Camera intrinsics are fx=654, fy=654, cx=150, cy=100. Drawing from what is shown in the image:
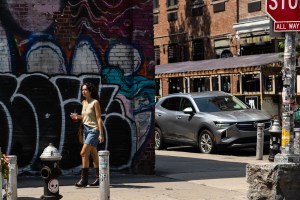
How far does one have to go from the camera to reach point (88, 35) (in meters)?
12.4

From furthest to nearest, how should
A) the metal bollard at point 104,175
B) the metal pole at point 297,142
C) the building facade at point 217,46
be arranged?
the building facade at point 217,46, the metal pole at point 297,142, the metal bollard at point 104,175

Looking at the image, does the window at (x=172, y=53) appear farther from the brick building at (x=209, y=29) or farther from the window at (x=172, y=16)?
the window at (x=172, y=16)

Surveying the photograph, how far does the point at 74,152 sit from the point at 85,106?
156 cm

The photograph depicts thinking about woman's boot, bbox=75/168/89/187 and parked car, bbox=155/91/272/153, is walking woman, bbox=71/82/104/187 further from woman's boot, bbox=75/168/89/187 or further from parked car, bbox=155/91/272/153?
parked car, bbox=155/91/272/153

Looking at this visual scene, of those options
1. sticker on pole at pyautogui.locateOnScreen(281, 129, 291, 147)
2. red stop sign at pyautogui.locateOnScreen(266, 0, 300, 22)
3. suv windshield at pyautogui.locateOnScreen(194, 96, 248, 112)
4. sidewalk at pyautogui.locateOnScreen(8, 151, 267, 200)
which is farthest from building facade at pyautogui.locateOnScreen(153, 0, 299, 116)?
sticker on pole at pyautogui.locateOnScreen(281, 129, 291, 147)

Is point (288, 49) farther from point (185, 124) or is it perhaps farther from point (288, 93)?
point (185, 124)

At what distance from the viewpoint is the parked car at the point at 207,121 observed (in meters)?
17.2

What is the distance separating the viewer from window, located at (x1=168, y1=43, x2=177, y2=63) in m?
35.1

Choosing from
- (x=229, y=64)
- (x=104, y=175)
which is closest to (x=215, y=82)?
(x=229, y=64)

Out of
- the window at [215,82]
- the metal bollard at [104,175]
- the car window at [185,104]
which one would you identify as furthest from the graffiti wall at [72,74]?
the window at [215,82]

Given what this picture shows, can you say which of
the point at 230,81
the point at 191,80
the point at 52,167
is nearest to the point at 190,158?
the point at 52,167

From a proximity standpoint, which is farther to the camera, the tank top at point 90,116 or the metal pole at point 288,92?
the tank top at point 90,116

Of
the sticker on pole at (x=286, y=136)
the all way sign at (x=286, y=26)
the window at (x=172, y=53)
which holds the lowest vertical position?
the sticker on pole at (x=286, y=136)

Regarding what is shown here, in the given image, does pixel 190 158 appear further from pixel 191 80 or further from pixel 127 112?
pixel 191 80
